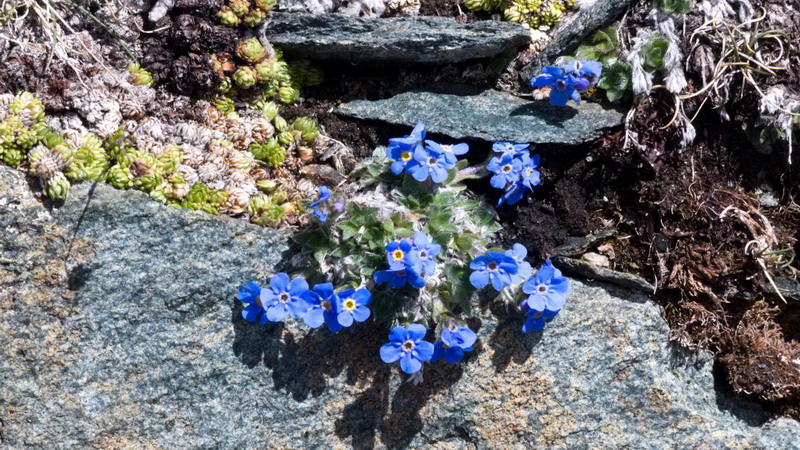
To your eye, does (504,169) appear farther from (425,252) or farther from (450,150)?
(425,252)

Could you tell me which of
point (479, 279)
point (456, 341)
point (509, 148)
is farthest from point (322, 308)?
point (509, 148)

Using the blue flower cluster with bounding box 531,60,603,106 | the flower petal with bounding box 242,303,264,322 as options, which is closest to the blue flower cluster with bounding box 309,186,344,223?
the flower petal with bounding box 242,303,264,322

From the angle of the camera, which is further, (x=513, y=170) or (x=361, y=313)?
(x=513, y=170)

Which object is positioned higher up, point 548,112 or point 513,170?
point 548,112

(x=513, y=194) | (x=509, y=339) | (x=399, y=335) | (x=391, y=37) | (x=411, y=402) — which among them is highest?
(x=391, y=37)

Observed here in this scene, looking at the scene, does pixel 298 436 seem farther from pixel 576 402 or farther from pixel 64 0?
pixel 64 0

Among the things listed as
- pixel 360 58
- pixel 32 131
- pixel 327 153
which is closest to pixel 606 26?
pixel 360 58
